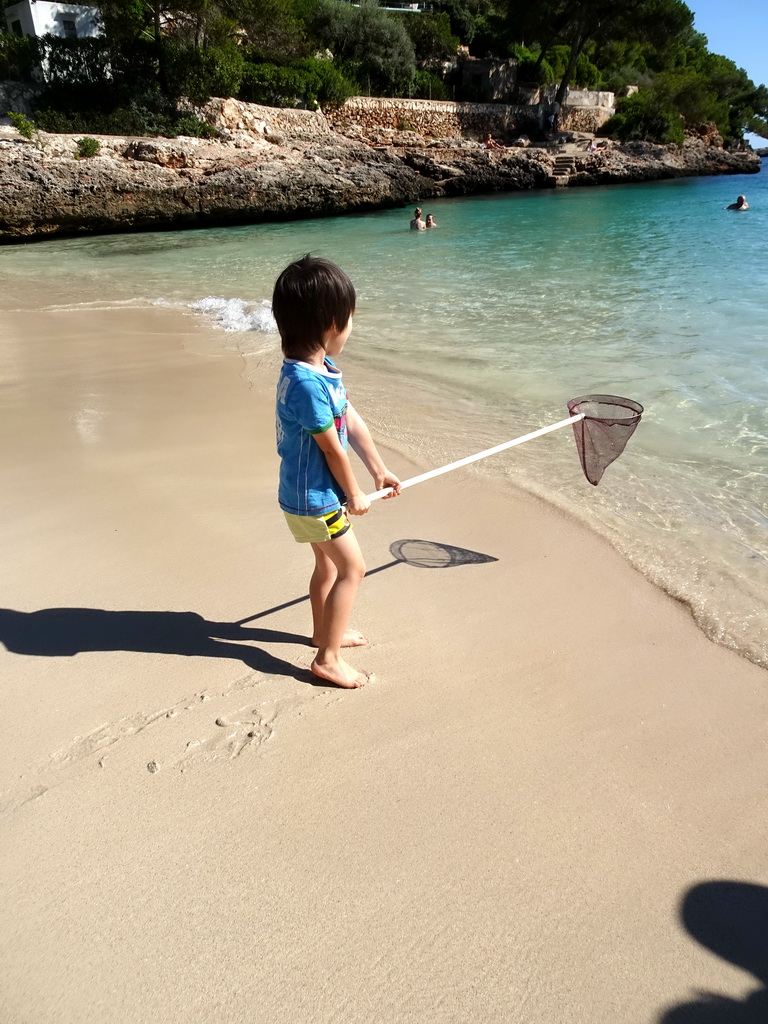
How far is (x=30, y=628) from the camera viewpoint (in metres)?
3.01

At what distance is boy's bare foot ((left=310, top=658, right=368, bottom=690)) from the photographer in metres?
2.65

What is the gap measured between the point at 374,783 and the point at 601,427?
2382 millimetres

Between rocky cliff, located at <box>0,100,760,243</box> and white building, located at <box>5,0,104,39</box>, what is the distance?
30.0 ft

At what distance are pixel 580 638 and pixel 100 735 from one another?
1.94 metres

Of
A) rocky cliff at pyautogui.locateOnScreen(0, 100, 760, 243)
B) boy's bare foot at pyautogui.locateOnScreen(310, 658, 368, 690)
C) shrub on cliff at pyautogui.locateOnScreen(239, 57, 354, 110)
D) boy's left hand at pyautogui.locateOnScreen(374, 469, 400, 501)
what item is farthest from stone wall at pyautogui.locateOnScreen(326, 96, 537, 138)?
boy's bare foot at pyautogui.locateOnScreen(310, 658, 368, 690)

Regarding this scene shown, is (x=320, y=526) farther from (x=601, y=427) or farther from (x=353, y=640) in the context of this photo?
(x=601, y=427)

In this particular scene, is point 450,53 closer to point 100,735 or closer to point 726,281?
point 726,281

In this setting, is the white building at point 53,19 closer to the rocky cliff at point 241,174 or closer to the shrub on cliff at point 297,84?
the shrub on cliff at point 297,84

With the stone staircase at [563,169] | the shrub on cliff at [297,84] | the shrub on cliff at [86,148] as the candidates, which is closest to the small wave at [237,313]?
the shrub on cliff at [86,148]

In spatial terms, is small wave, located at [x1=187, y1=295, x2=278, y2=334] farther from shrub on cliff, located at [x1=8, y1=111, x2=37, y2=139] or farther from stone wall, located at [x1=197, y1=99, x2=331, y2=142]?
stone wall, located at [x1=197, y1=99, x2=331, y2=142]

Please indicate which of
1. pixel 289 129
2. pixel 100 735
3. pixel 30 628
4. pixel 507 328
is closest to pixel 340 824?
pixel 100 735

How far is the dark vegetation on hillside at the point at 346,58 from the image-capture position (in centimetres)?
2984

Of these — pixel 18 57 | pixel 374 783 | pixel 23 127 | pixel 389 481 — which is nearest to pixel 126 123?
pixel 23 127

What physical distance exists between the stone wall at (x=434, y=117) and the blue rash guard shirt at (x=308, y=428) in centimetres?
3986
